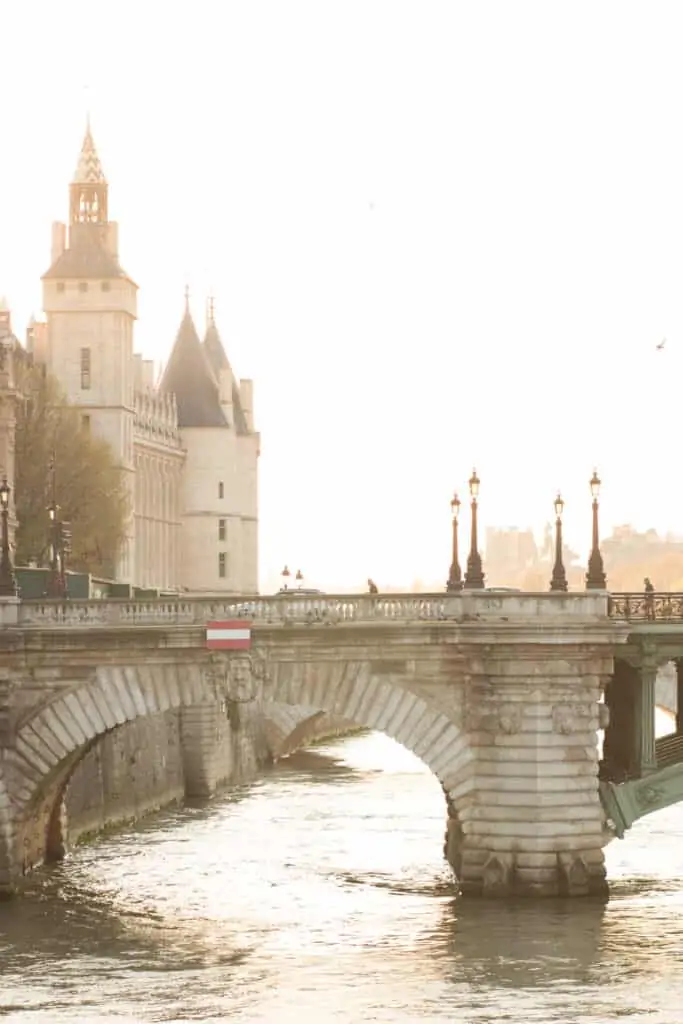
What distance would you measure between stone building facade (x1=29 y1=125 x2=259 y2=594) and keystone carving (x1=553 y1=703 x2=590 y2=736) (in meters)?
66.5

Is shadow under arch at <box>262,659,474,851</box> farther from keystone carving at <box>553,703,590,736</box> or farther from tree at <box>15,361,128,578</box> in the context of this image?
tree at <box>15,361,128,578</box>

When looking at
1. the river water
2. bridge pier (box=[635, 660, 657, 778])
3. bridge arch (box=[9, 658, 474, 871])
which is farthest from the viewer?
bridge pier (box=[635, 660, 657, 778])

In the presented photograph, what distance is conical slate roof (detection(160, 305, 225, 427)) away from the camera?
144 metres

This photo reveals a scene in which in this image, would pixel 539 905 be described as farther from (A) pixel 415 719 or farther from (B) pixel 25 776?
(B) pixel 25 776

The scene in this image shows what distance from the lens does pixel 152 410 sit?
139m

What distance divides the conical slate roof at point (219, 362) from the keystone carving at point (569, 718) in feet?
299

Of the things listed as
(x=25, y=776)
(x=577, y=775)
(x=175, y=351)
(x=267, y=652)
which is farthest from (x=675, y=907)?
(x=175, y=351)

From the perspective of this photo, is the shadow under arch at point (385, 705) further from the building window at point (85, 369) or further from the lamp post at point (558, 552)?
Result: the building window at point (85, 369)

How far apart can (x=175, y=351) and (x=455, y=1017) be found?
100953 mm

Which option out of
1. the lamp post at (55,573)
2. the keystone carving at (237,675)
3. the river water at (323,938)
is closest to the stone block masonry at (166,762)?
the river water at (323,938)

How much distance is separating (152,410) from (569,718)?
278 ft

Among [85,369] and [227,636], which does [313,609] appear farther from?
[85,369]

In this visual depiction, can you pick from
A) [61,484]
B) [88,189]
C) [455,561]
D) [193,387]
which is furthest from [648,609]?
[193,387]

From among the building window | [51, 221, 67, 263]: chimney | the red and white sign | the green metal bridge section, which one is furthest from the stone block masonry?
[51, 221, 67, 263]: chimney
